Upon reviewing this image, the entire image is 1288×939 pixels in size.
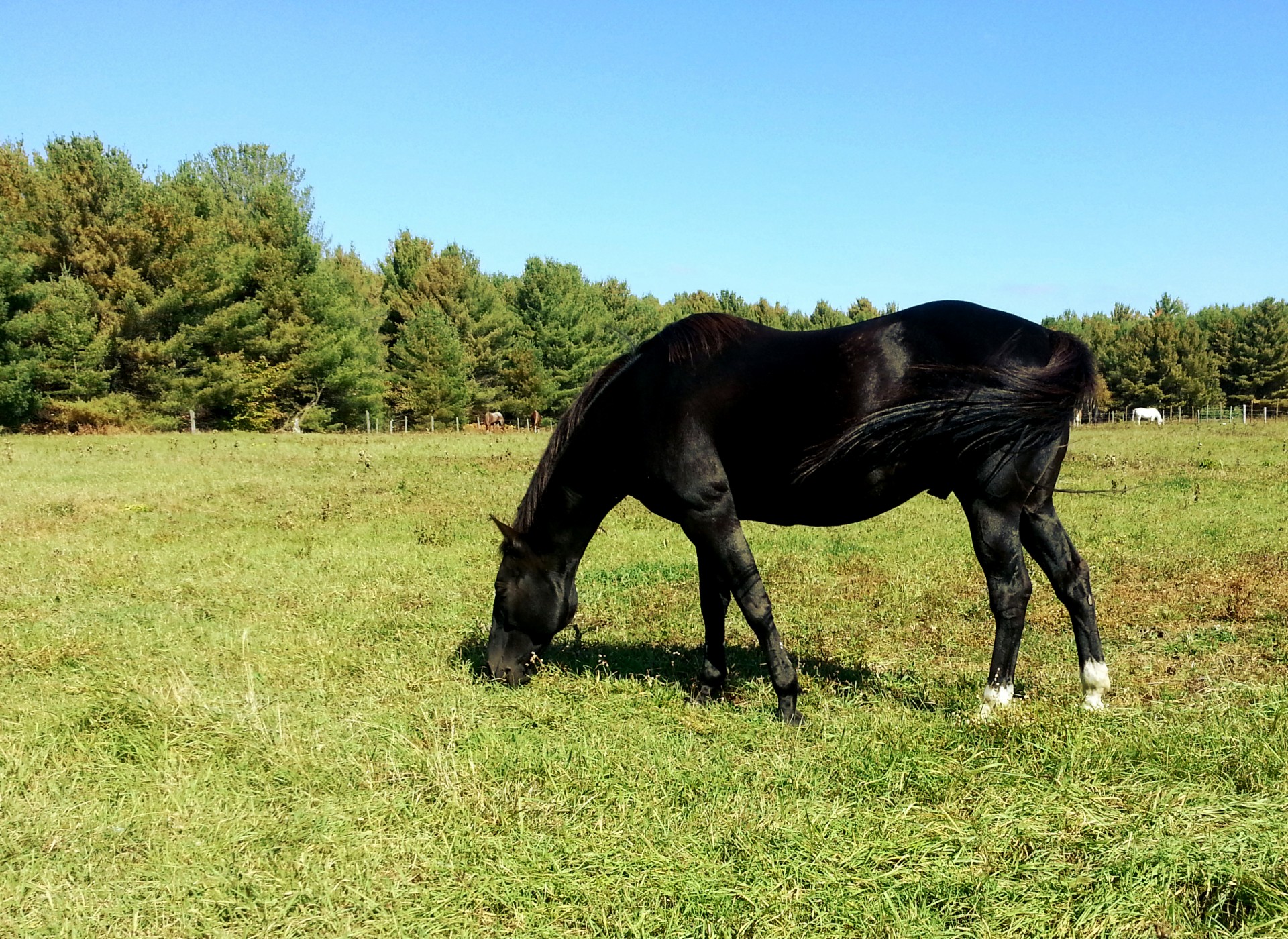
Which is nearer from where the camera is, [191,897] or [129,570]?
[191,897]

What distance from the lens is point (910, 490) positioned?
5.24 meters

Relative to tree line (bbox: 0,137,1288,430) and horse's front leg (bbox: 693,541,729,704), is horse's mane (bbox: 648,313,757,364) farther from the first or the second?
tree line (bbox: 0,137,1288,430)

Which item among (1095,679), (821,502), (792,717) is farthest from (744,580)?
(1095,679)

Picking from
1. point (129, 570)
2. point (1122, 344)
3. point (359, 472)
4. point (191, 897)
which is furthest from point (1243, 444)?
point (1122, 344)

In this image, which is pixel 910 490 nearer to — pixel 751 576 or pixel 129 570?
pixel 751 576

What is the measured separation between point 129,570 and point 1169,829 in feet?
30.3

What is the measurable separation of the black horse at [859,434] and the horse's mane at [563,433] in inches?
1.2

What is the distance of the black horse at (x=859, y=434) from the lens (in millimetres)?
4945

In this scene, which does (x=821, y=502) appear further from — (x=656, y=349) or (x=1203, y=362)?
(x=1203, y=362)

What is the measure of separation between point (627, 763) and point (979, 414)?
259cm

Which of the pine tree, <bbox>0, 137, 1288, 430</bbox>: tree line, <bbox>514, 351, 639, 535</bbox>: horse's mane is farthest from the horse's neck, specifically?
the pine tree

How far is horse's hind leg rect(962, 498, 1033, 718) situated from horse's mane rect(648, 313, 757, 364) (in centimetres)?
163

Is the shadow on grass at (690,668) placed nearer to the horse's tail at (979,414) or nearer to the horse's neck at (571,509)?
the horse's neck at (571,509)

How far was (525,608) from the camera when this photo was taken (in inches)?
233
